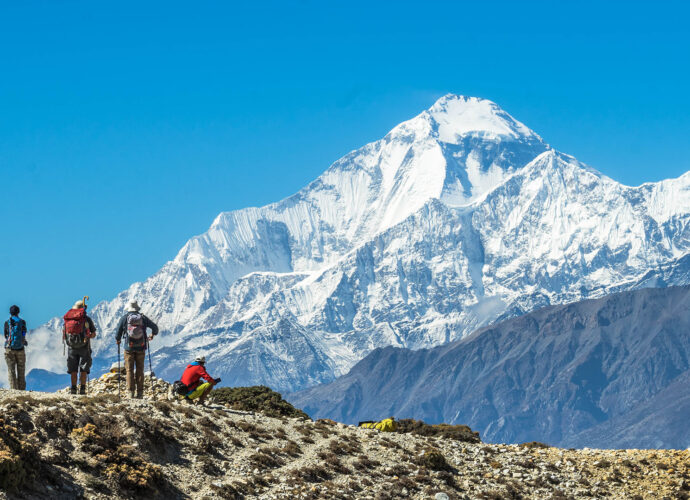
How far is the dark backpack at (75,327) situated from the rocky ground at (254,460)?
2.23m

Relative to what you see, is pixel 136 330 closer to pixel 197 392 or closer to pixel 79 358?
pixel 79 358

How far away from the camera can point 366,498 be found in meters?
36.7

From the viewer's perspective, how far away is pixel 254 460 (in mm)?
37500

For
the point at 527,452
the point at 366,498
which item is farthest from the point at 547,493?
the point at 366,498

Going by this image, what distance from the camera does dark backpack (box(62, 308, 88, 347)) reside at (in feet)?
133

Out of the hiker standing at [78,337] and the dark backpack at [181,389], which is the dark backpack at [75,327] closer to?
the hiker standing at [78,337]

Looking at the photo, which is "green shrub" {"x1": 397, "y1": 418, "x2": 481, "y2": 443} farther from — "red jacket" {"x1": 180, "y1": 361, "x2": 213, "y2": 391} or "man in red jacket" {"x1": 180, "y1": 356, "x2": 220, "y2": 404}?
"red jacket" {"x1": 180, "y1": 361, "x2": 213, "y2": 391}

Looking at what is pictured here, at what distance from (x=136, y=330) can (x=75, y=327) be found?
2252 millimetres

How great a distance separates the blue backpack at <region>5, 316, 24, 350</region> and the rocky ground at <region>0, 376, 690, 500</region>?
Answer: 11.6 feet

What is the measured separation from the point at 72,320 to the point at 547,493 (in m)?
18.8

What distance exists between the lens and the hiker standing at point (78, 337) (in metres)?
40.7

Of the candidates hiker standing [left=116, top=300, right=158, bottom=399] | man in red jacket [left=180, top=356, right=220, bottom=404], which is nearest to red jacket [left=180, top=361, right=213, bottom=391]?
man in red jacket [left=180, top=356, right=220, bottom=404]

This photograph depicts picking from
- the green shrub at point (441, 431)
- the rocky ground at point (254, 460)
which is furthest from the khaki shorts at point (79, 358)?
the green shrub at point (441, 431)

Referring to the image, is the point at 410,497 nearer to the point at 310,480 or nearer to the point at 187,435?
the point at 310,480
